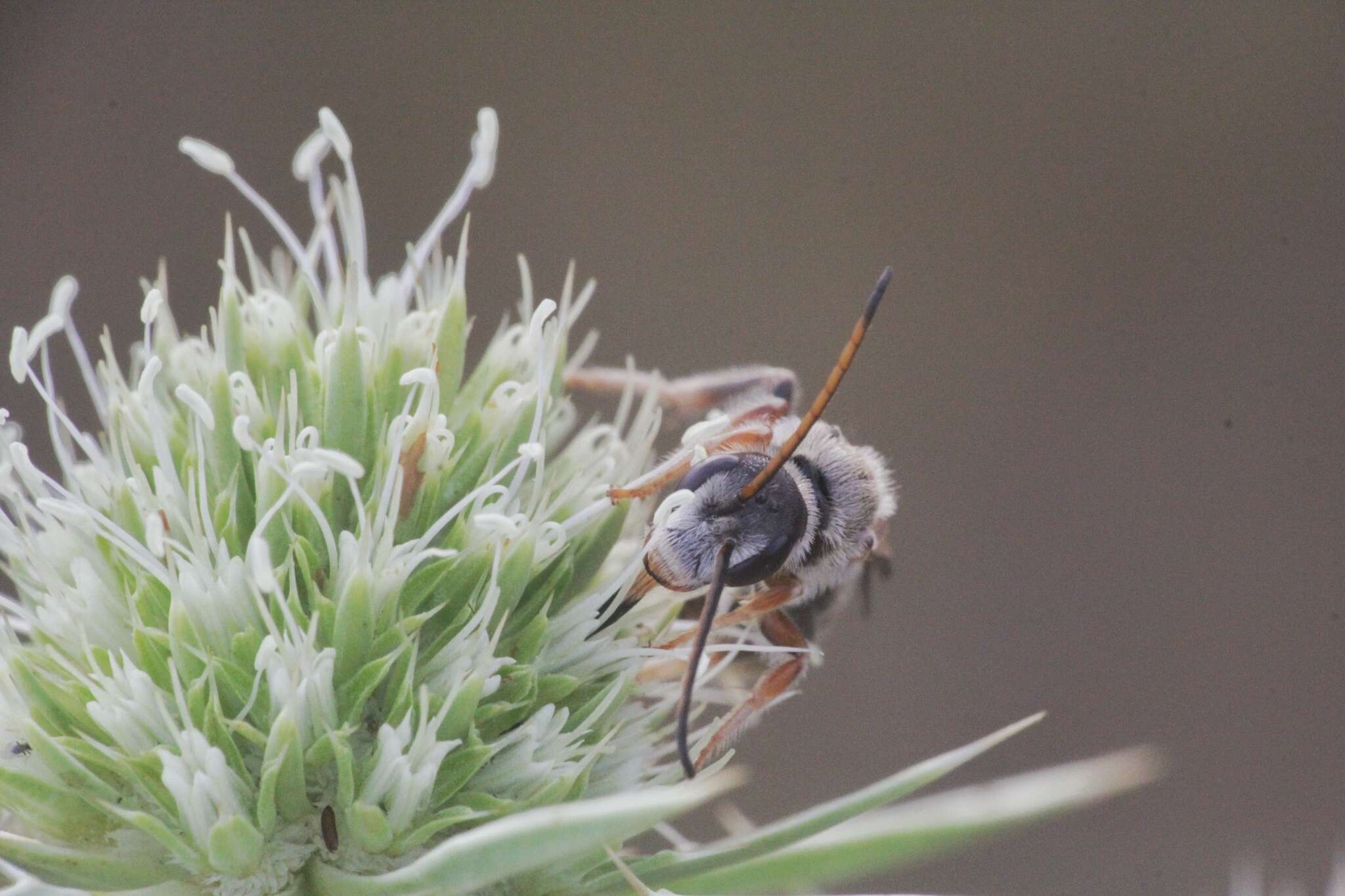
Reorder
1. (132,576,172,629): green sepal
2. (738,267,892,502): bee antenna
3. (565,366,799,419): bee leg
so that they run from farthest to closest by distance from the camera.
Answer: (565,366,799,419): bee leg → (132,576,172,629): green sepal → (738,267,892,502): bee antenna

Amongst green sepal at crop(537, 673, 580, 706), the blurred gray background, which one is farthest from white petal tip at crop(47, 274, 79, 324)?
the blurred gray background

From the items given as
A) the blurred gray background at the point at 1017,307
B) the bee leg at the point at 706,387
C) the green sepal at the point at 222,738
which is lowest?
the green sepal at the point at 222,738

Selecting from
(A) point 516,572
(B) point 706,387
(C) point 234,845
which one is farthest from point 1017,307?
(C) point 234,845

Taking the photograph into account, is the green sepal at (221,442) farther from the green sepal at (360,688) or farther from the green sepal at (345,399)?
the green sepal at (360,688)

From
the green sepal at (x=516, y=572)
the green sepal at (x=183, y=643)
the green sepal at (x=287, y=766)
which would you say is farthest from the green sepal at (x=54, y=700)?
the green sepal at (x=516, y=572)

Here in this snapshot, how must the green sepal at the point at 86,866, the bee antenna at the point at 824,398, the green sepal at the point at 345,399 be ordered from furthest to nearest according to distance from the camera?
the green sepal at the point at 345,399
the bee antenna at the point at 824,398
the green sepal at the point at 86,866

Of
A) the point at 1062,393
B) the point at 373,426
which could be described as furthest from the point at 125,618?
the point at 1062,393

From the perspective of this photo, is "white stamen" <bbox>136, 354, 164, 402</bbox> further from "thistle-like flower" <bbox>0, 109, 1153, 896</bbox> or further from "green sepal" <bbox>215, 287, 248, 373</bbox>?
"green sepal" <bbox>215, 287, 248, 373</bbox>

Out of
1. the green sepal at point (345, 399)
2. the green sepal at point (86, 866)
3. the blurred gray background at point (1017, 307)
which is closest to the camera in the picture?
the green sepal at point (86, 866)
